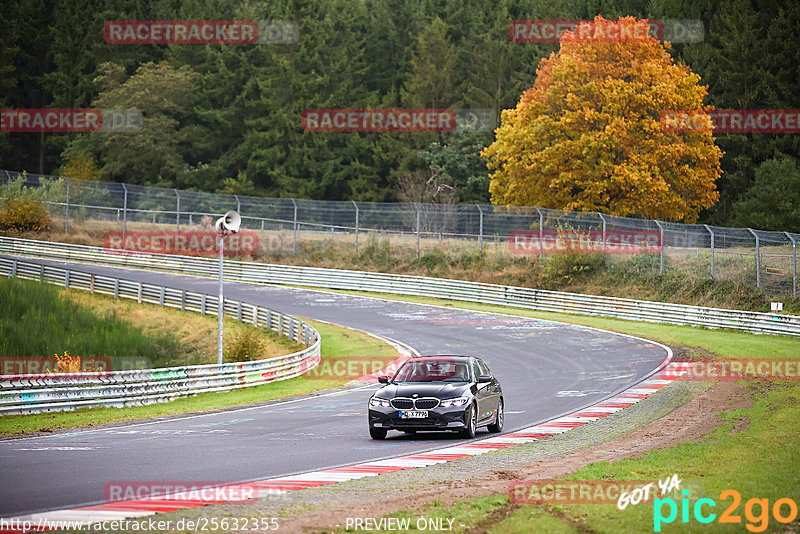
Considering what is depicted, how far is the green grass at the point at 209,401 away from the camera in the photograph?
1997cm

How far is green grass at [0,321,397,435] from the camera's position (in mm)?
19969

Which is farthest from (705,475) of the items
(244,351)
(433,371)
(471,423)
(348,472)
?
(244,351)

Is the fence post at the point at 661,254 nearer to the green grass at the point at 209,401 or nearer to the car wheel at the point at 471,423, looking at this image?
the green grass at the point at 209,401

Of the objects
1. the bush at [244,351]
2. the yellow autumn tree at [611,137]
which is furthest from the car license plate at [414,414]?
the yellow autumn tree at [611,137]

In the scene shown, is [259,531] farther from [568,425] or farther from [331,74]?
[331,74]

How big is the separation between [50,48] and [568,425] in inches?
3215

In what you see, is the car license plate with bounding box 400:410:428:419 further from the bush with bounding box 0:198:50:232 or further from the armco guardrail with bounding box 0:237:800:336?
the bush with bounding box 0:198:50:232

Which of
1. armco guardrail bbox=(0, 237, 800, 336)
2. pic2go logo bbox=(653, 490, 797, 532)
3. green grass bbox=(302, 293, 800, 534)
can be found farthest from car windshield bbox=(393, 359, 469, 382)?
armco guardrail bbox=(0, 237, 800, 336)

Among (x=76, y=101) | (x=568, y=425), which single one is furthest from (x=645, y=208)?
(x=76, y=101)

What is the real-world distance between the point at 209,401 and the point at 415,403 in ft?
31.4

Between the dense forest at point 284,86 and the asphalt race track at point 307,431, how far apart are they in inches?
1542

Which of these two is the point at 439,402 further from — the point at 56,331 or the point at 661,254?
the point at 661,254

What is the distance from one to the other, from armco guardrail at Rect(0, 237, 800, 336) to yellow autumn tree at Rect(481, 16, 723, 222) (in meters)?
6.78

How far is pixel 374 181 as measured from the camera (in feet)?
276
